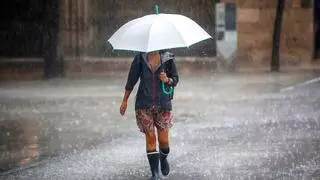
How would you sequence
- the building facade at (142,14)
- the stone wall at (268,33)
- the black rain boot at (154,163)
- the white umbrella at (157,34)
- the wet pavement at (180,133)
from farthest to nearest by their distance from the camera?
the stone wall at (268,33), the building facade at (142,14), the wet pavement at (180,133), the black rain boot at (154,163), the white umbrella at (157,34)

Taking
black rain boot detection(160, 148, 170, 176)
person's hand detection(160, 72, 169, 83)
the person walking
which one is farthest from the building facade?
person's hand detection(160, 72, 169, 83)

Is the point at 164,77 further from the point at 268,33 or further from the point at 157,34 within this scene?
the point at 268,33

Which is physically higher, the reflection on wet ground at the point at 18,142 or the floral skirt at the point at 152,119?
the floral skirt at the point at 152,119

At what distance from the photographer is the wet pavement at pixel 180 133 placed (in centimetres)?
826

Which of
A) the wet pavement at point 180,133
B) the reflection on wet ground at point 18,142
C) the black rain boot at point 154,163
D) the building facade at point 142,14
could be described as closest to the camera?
the black rain boot at point 154,163

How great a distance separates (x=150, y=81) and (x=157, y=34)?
0.54 metres

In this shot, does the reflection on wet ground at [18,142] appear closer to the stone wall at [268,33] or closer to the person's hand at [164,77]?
the person's hand at [164,77]

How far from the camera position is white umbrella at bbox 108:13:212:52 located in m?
7.09

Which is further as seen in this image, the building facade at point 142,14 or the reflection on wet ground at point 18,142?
the building facade at point 142,14

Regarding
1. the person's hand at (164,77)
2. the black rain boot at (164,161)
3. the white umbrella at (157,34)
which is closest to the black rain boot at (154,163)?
the black rain boot at (164,161)

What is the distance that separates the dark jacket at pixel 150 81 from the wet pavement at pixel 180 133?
953 millimetres

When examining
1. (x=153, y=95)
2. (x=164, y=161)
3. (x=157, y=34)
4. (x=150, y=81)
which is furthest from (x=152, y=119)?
(x=157, y=34)

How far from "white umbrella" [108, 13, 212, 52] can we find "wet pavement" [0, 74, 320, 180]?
62.3 inches

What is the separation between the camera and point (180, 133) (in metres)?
10.7
